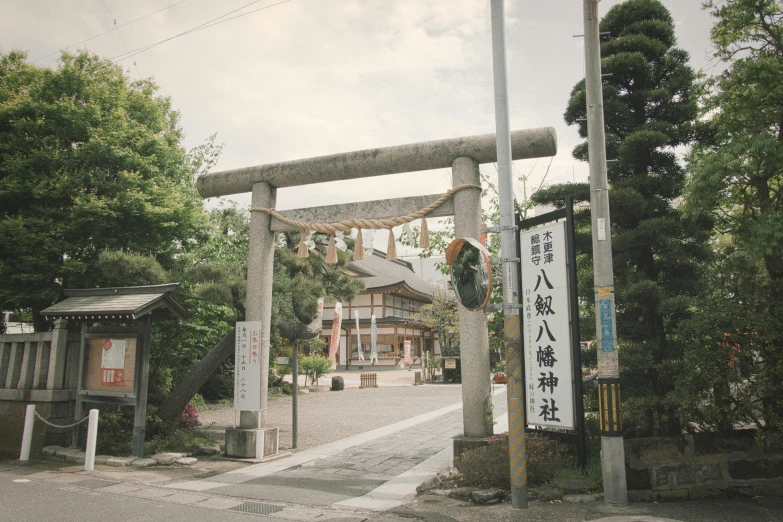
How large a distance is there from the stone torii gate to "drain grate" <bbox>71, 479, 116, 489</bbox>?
2273mm

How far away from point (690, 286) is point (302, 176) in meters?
6.90

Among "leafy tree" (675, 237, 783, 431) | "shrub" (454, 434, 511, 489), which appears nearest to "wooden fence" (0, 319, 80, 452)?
"shrub" (454, 434, 511, 489)

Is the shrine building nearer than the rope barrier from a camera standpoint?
No

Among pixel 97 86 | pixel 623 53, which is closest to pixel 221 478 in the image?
pixel 623 53

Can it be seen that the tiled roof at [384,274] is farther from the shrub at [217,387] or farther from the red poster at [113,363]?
the red poster at [113,363]

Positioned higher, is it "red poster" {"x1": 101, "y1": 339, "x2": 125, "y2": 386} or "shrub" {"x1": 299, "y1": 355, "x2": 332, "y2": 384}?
"red poster" {"x1": 101, "y1": 339, "x2": 125, "y2": 386}

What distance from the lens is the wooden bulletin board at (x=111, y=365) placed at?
31.4ft

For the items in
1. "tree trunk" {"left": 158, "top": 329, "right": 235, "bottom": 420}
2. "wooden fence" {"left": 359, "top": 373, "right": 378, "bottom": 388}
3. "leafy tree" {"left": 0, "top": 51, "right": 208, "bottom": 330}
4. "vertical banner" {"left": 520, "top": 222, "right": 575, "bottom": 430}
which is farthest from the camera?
"wooden fence" {"left": 359, "top": 373, "right": 378, "bottom": 388}

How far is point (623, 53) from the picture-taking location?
822 cm

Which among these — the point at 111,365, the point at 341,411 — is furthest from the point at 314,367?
the point at 111,365

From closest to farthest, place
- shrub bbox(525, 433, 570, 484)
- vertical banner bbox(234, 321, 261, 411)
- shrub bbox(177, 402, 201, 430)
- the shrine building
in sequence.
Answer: shrub bbox(525, 433, 570, 484)
vertical banner bbox(234, 321, 261, 411)
shrub bbox(177, 402, 201, 430)
the shrine building

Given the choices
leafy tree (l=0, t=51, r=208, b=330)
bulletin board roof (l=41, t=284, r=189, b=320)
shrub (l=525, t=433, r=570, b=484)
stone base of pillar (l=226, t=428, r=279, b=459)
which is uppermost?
leafy tree (l=0, t=51, r=208, b=330)

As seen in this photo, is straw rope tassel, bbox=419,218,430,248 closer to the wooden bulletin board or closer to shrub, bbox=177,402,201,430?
the wooden bulletin board

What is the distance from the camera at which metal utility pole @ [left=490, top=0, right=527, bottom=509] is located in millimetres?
6098
